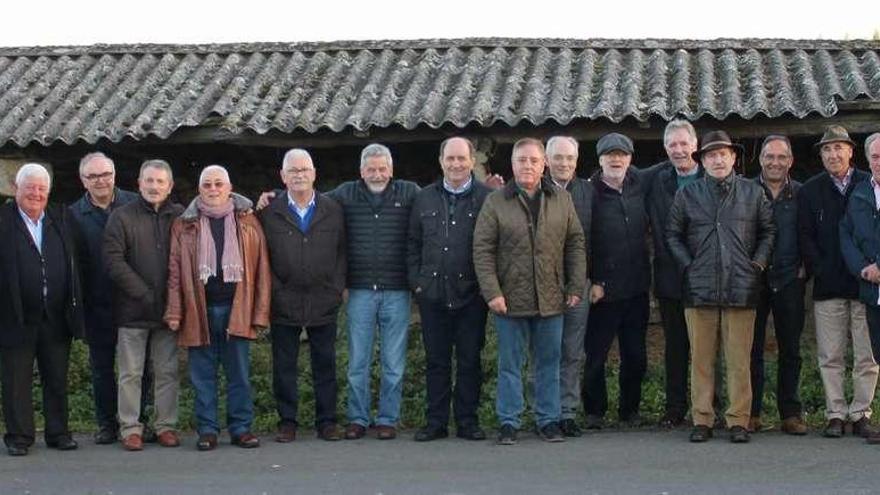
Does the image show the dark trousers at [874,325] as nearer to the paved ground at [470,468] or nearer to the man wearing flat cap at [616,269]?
the paved ground at [470,468]

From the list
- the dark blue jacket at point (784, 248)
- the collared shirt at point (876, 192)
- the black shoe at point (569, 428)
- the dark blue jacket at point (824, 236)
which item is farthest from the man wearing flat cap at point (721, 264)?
the black shoe at point (569, 428)

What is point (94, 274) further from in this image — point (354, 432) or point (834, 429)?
point (834, 429)

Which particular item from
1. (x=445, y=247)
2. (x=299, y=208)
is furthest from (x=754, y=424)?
(x=299, y=208)

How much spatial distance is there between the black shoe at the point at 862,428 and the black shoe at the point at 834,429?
3.6 inches

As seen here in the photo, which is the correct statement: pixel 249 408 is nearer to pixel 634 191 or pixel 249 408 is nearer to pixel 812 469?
pixel 634 191

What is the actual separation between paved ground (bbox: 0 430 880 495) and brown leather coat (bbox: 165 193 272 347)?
0.77 meters

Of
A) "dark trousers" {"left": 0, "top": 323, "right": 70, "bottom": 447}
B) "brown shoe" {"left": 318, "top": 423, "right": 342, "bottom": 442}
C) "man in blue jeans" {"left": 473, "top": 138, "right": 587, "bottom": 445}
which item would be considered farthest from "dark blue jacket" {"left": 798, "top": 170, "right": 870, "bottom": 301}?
"dark trousers" {"left": 0, "top": 323, "right": 70, "bottom": 447}

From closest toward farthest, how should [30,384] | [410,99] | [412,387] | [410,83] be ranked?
[30,384] → [412,387] → [410,99] → [410,83]

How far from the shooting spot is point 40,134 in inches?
510

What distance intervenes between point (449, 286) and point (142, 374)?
210 centimetres

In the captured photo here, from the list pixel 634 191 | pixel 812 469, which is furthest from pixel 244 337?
pixel 812 469

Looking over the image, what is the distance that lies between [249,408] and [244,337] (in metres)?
0.50

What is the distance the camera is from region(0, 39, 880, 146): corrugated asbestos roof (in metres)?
12.3

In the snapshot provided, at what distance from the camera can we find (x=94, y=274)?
31.2 ft
